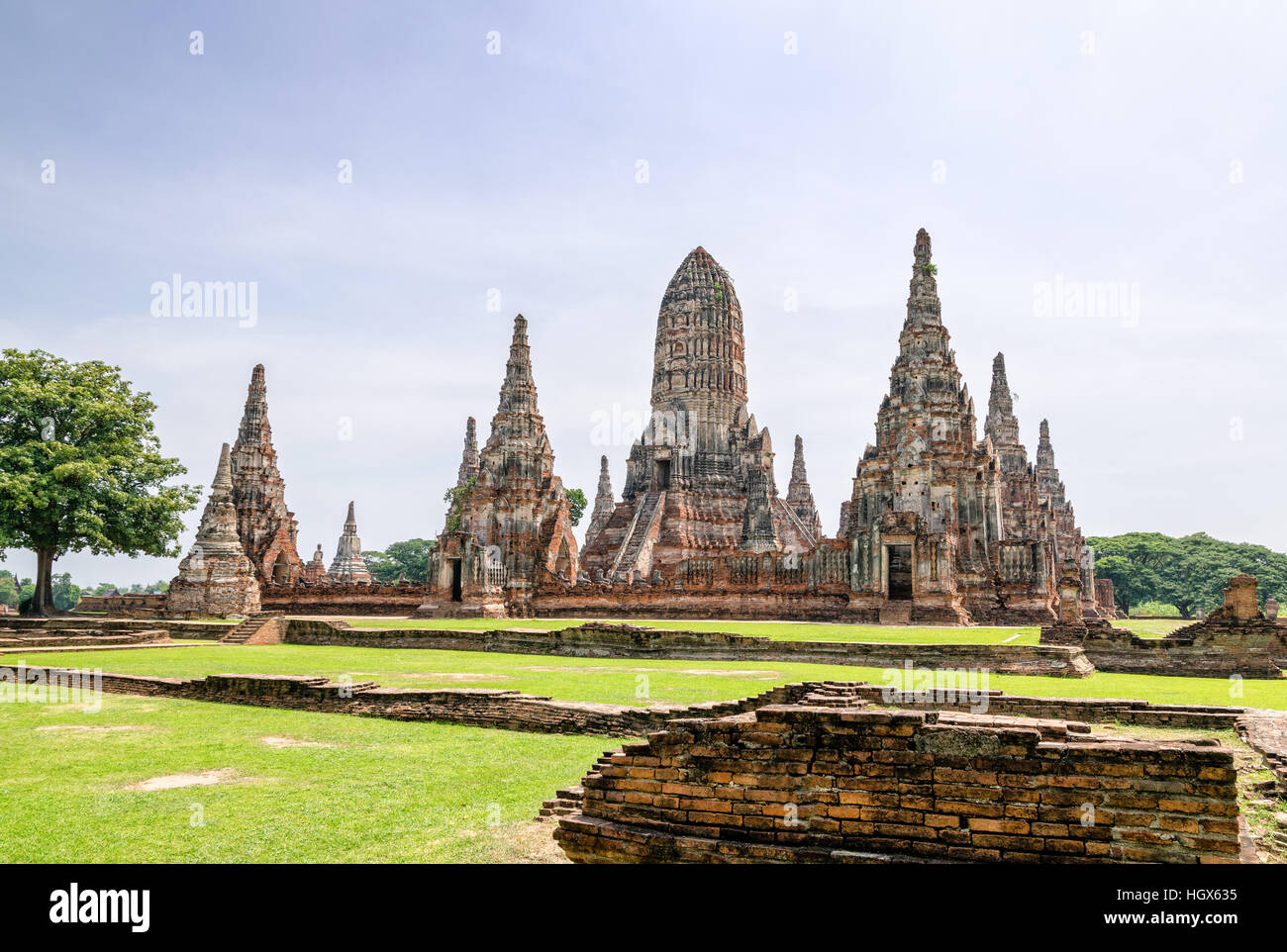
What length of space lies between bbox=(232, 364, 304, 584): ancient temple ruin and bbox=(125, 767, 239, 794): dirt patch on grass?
42650 mm

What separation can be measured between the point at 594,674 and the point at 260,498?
38.2 metres

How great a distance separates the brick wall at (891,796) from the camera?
4.90 meters

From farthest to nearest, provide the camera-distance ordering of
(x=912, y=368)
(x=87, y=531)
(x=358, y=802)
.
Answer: (x=912, y=368)
(x=87, y=531)
(x=358, y=802)

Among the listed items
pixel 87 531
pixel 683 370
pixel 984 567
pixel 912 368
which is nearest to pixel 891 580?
pixel 984 567

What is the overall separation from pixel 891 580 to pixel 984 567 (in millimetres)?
3809

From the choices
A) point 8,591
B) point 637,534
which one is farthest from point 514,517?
point 8,591

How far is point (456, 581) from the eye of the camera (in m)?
40.8

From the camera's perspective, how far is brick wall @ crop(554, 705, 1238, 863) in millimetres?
4898

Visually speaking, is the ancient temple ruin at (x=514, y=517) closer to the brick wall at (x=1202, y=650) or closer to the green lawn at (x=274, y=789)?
the brick wall at (x=1202, y=650)

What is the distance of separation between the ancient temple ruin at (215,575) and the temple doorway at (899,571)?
27670 millimetres

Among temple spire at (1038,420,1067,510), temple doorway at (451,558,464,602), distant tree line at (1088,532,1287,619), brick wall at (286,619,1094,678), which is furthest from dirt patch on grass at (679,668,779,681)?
distant tree line at (1088,532,1287,619)

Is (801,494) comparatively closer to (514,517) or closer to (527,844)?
(514,517)

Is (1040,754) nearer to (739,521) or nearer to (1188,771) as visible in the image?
(1188,771)
